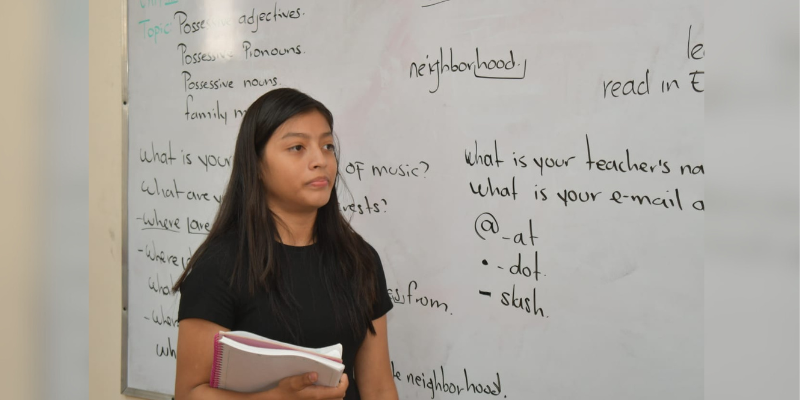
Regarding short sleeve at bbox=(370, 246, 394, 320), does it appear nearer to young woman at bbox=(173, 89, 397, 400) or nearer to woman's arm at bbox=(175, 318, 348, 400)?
young woman at bbox=(173, 89, 397, 400)

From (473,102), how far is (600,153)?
30 centimetres

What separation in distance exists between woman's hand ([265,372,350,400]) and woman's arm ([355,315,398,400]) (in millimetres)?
211

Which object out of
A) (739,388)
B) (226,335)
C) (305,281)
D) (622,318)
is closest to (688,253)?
(622,318)

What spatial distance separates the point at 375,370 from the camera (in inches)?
45.2

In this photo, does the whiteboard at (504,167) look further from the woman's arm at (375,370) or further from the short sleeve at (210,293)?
the short sleeve at (210,293)

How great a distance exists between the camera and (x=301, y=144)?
1.10 m

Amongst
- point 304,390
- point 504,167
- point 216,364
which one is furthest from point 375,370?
point 504,167

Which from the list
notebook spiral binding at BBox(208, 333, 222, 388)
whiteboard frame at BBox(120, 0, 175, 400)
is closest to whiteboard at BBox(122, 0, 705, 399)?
whiteboard frame at BBox(120, 0, 175, 400)

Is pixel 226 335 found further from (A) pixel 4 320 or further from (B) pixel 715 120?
(B) pixel 715 120

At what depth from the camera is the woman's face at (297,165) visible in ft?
3.58

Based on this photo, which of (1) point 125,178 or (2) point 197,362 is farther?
(1) point 125,178

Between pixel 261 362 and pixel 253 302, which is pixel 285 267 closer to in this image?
pixel 253 302

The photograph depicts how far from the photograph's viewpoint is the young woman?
990 mm

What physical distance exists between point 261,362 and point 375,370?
35cm
